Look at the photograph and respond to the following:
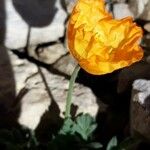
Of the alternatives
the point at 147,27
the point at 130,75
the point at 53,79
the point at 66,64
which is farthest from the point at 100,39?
the point at 147,27

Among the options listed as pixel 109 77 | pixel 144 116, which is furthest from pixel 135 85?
pixel 109 77

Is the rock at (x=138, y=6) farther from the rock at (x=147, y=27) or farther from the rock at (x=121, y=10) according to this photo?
the rock at (x=147, y=27)

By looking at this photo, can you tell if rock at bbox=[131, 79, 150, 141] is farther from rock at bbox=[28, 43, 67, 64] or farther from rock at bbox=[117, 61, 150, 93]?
rock at bbox=[28, 43, 67, 64]

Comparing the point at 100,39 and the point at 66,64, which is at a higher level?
the point at 100,39

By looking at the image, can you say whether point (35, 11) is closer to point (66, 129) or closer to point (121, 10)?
point (121, 10)

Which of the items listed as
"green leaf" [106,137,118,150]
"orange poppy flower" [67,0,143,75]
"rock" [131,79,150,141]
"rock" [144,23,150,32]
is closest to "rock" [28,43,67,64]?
"rock" [144,23,150,32]

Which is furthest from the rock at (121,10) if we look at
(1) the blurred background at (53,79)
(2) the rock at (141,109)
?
(2) the rock at (141,109)
